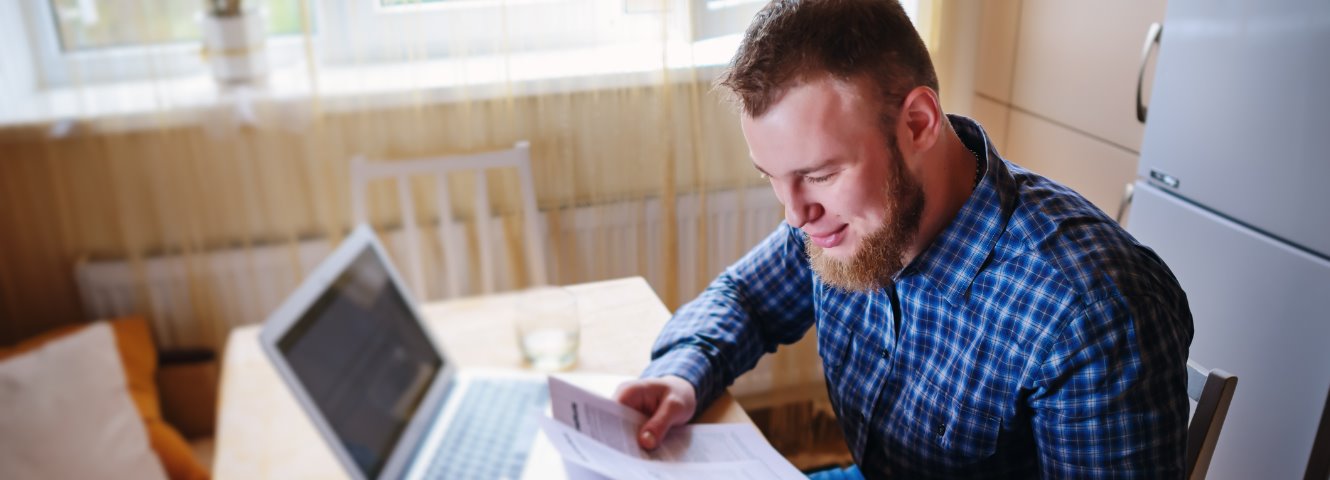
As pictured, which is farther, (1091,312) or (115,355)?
(115,355)

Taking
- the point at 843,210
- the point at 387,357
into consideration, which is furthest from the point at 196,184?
the point at 843,210

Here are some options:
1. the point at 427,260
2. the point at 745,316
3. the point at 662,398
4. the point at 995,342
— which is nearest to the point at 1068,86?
the point at 745,316

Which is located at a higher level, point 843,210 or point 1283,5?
point 1283,5

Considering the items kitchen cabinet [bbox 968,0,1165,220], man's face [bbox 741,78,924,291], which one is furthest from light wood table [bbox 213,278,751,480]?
kitchen cabinet [bbox 968,0,1165,220]

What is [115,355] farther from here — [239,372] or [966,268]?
[966,268]

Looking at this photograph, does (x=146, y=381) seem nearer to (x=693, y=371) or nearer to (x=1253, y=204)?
(x=693, y=371)

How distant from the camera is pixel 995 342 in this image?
1082mm

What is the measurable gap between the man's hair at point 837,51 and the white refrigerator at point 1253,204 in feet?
2.27

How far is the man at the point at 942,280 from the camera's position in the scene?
97 centimetres

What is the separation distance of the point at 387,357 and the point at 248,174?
3.27 feet

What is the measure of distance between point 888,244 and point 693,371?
0.31m

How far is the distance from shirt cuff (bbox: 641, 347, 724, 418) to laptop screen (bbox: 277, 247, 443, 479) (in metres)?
0.33

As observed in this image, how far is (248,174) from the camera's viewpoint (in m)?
2.08

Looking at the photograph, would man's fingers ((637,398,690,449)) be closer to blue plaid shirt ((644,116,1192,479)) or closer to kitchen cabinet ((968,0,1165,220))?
blue plaid shirt ((644,116,1192,479))
